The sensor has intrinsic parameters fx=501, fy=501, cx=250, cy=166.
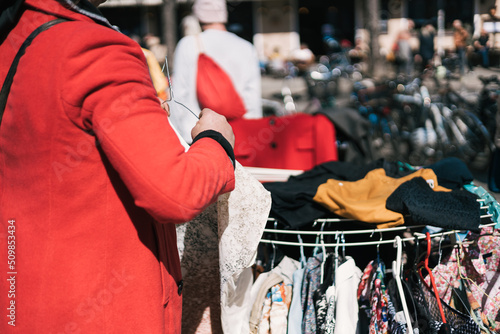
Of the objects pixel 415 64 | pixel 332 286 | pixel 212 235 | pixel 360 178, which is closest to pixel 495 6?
pixel 360 178

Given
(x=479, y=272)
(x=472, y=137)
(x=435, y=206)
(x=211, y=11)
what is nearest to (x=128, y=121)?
(x=435, y=206)

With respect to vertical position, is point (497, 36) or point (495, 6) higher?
point (495, 6)

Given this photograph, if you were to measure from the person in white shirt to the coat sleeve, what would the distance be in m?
2.29

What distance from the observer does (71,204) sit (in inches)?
47.1

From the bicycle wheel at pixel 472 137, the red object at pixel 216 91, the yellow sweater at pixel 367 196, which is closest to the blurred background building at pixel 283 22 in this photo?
the bicycle wheel at pixel 472 137

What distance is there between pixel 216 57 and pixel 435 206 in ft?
7.01

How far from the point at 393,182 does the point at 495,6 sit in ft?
4.93

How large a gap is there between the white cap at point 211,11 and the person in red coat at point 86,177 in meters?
2.51

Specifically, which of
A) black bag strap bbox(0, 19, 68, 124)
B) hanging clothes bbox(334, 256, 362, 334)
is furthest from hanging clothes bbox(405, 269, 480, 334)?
black bag strap bbox(0, 19, 68, 124)

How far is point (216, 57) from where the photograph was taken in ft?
11.8

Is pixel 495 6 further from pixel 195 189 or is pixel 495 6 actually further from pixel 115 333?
pixel 115 333

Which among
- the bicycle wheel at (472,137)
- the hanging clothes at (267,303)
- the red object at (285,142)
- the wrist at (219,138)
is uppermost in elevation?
the wrist at (219,138)

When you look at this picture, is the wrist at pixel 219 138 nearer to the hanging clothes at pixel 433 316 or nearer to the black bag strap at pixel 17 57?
the black bag strap at pixel 17 57

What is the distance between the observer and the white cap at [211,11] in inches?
144
